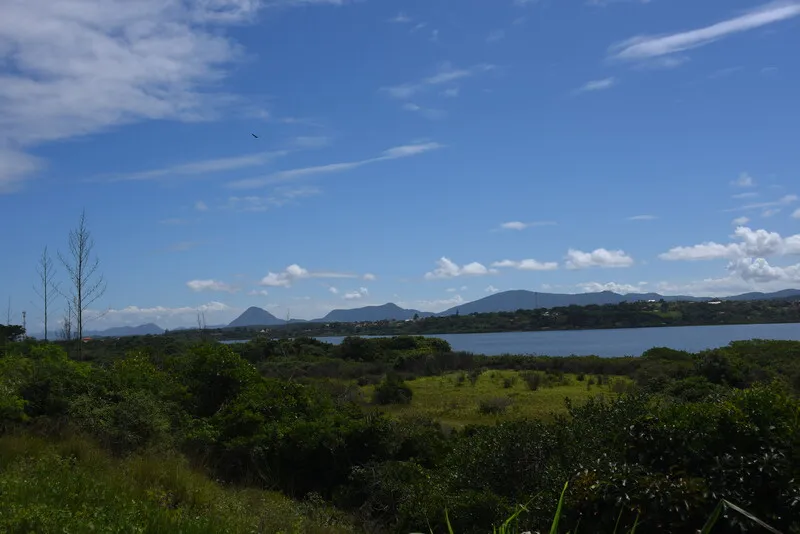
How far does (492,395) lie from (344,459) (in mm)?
17767

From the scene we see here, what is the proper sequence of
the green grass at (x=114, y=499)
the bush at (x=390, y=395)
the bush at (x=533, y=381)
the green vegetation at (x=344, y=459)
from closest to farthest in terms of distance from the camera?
the green grass at (x=114, y=499)
the green vegetation at (x=344, y=459)
the bush at (x=390, y=395)
the bush at (x=533, y=381)

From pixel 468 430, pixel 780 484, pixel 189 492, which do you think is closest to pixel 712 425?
pixel 780 484

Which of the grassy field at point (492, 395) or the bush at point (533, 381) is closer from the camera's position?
the grassy field at point (492, 395)

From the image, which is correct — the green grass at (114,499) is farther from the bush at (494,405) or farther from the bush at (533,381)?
the bush at (533,381)

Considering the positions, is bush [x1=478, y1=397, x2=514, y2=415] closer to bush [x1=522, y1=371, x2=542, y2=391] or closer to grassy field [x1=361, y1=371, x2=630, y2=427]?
grassy field [x1=361, y1=371, x2=630, y2=427]

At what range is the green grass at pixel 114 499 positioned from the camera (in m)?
5.45

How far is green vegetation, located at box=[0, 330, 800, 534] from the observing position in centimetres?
622

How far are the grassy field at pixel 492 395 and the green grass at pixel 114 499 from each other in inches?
490

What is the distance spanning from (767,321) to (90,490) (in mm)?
113865

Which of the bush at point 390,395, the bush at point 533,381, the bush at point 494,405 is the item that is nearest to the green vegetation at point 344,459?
the bush at point 494,405

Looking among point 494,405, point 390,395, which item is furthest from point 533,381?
point 494,405

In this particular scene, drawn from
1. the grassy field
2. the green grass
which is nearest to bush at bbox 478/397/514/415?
the grassy field

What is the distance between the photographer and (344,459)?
13578 millimetres

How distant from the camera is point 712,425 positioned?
281 inches
